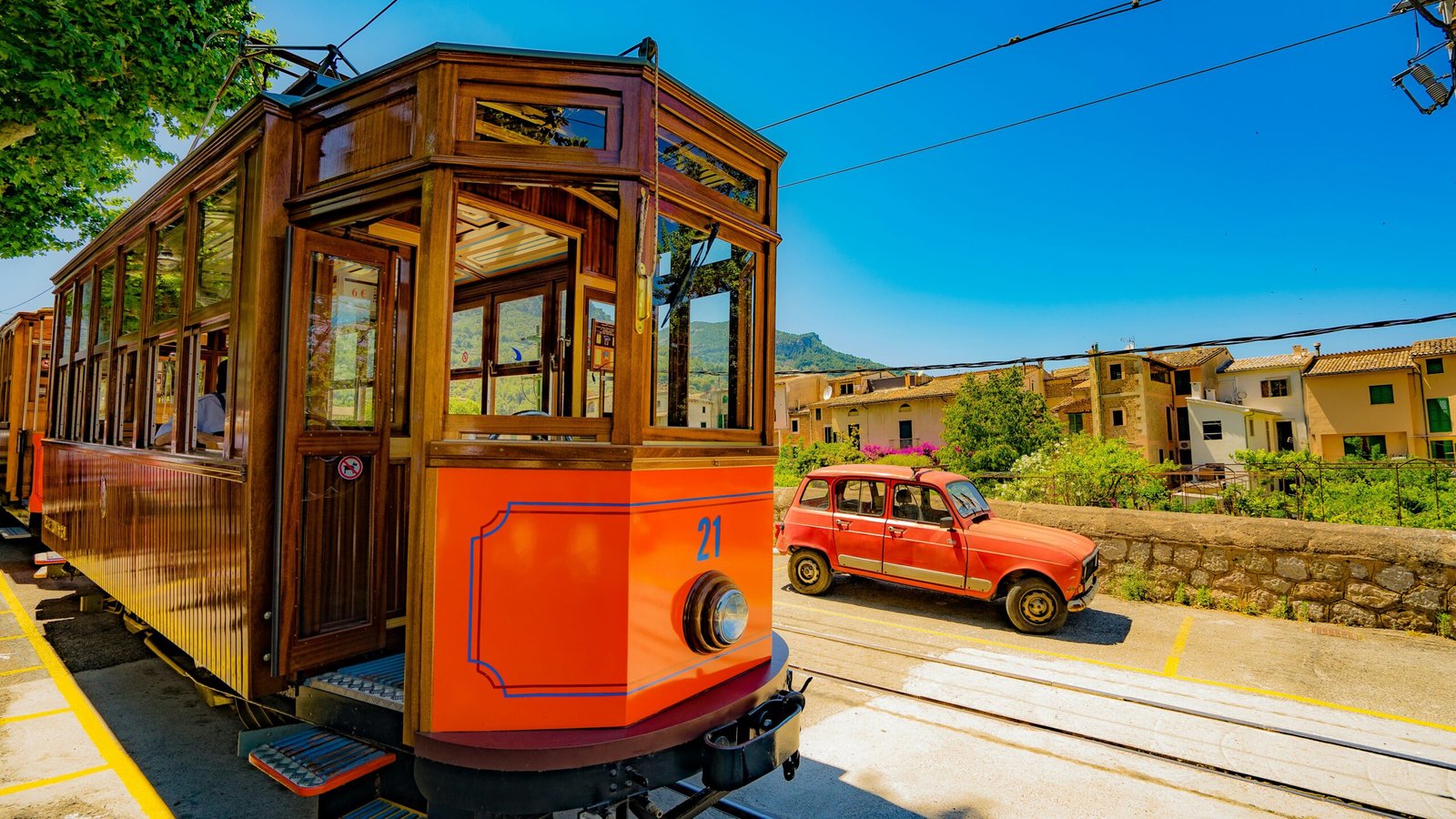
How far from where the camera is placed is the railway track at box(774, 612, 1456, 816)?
12.3ft

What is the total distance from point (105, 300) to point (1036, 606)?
27.4ft

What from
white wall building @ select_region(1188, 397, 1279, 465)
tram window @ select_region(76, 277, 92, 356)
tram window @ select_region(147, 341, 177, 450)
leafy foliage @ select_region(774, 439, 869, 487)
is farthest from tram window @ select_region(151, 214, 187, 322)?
white wall building @ select_region(1188, 397, 1279, 465)

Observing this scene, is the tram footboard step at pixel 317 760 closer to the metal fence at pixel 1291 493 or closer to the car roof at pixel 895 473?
the car roof at pixel 895 473

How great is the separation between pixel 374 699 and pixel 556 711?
814mm

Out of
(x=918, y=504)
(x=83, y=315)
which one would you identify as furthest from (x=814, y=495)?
(x=83, y=315)

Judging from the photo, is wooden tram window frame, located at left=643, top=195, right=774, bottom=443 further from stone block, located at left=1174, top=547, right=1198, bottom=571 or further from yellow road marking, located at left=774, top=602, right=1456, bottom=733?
stone block, located at left=1174, top=547, right=1198, bottom=571

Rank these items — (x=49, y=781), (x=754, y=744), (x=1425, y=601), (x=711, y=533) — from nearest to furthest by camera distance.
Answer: (x=754, y=744)
(x=711, y=533)
(x=49, y=781)
(x=1425, y=601)

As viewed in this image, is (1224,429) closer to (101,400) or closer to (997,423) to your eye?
(997,423)

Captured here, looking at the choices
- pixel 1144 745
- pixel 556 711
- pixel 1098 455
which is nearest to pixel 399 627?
pixel 556 711

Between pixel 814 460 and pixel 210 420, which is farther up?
pixel 210 420

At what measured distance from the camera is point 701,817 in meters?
3.43

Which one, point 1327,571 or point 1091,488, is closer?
point 1327,571

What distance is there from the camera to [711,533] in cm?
280

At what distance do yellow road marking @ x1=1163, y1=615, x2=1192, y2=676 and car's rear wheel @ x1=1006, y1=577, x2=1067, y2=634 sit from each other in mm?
947
